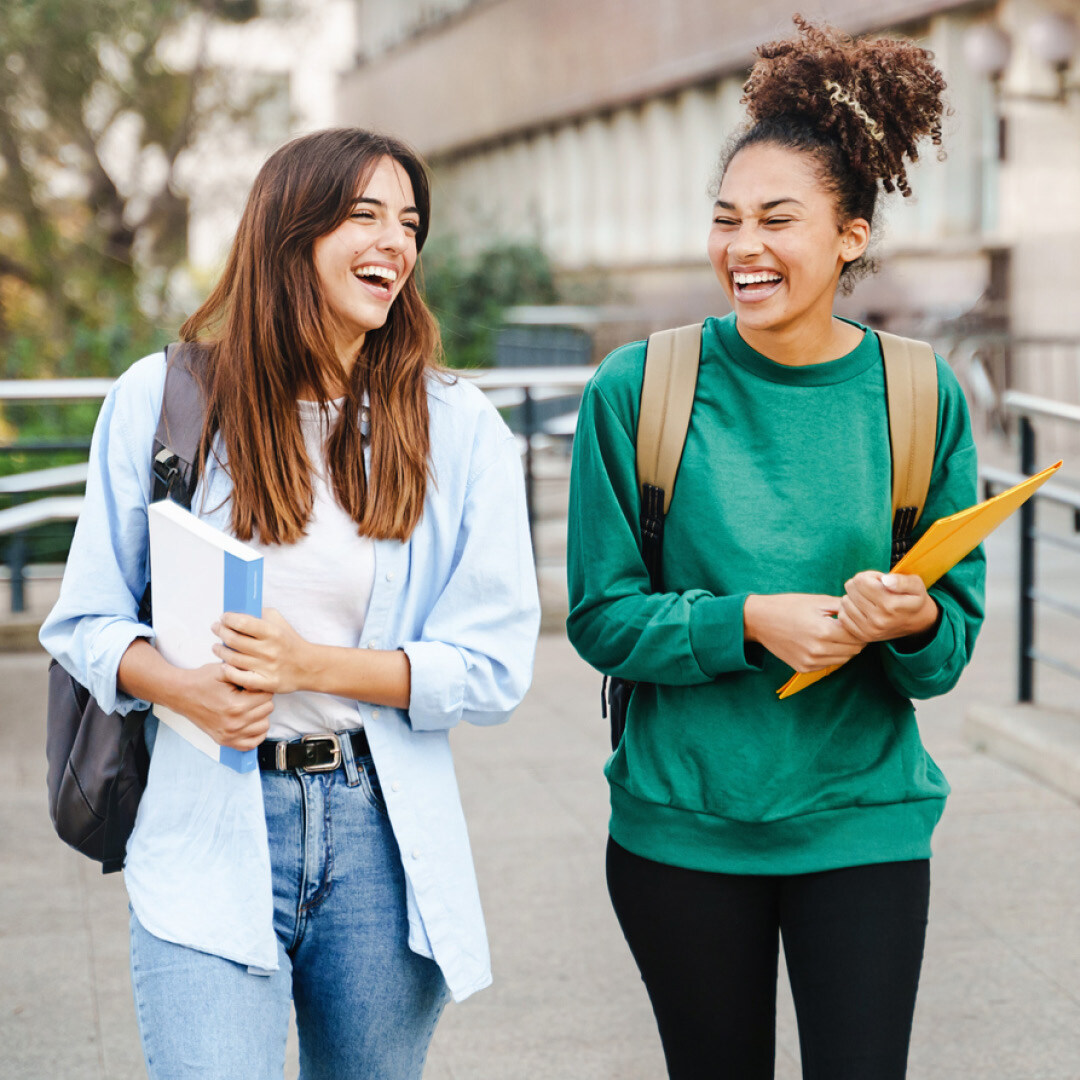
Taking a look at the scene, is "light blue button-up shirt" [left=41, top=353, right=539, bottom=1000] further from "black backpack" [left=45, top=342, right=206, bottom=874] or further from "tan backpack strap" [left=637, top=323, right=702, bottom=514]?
"tan backpack strap" [left=637, top=323, right=702, bottom=514]

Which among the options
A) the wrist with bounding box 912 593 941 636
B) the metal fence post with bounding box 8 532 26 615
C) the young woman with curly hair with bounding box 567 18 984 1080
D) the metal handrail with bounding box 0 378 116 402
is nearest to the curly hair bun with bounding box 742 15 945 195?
the young woman with curly hair with bounding box 567 18 984 1080

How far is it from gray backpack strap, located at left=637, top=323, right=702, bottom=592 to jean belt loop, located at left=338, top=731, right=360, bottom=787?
0.53 metres

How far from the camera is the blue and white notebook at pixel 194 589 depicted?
1.98 meters

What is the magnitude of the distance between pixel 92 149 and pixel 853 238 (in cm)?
1994

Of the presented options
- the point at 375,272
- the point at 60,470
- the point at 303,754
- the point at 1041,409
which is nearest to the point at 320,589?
the point at 303,754

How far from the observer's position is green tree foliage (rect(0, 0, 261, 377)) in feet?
60.2

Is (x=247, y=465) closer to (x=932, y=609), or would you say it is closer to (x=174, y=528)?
(x=174, y=528)

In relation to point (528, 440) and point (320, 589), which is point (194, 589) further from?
point (528, 440)

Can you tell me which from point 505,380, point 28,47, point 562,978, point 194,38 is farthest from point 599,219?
point 562,978

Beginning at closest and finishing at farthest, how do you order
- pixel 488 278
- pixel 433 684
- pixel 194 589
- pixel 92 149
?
pixel 194 589 < pixel 433 684 < pixel 92 149 < pixel 488 278

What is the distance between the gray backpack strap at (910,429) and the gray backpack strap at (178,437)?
1015 mm

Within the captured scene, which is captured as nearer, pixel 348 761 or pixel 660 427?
pixel 348 761

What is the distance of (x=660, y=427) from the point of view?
7.55ft

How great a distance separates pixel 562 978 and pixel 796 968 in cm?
181
